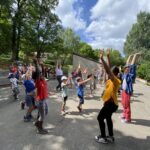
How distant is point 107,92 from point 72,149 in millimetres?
1523

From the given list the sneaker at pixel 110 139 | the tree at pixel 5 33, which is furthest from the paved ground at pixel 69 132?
the tree at pixel 5 33

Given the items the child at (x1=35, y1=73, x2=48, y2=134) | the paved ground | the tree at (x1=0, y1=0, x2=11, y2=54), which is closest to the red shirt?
the child at (x1=35, y1=73, x2=48, y2=134)

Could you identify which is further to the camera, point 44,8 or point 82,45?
point 82,45

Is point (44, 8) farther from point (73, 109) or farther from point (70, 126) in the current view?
point (70, 126)

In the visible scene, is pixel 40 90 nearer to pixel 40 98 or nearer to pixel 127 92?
pixel 40 98

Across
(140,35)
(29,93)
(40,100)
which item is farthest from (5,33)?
(140,35)

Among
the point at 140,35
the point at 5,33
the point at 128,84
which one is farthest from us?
the point at 140,35

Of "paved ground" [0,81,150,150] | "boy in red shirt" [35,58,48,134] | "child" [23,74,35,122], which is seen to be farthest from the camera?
"child" [23,74,35,122]

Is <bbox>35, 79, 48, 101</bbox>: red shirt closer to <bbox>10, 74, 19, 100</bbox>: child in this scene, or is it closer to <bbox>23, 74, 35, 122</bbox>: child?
<bbox>23, 74, 35, 122</bbox>: child

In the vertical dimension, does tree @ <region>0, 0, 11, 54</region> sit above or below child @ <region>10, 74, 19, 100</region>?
above

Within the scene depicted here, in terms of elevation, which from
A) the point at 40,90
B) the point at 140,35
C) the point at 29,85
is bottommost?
the point at 40,90

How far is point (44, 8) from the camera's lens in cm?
4238

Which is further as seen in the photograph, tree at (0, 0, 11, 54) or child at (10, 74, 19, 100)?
tree at (0, 0, 11, 54)

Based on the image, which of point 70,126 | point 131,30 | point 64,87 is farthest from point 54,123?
point 131,30
